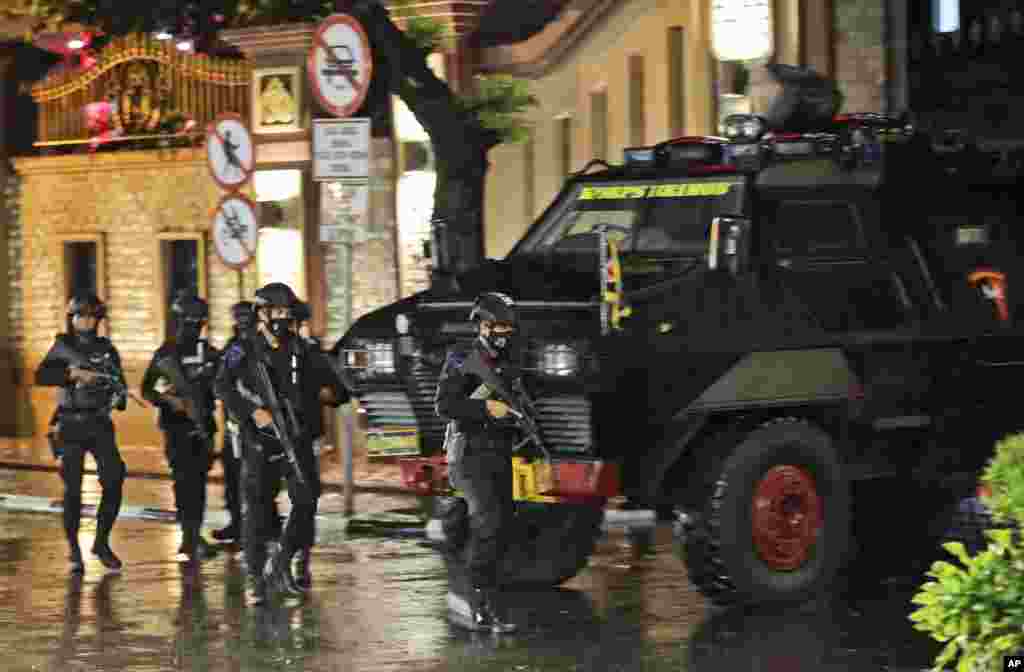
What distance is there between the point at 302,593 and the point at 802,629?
110 inches

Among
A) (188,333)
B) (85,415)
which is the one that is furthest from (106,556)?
(188,333)

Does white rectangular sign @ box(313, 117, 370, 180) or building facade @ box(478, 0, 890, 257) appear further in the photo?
building facade @ box(478, 0, 890, 257)

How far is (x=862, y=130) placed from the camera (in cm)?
1234

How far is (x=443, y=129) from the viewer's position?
17172 millimetres

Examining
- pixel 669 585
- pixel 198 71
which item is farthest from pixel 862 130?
pixel 198 71

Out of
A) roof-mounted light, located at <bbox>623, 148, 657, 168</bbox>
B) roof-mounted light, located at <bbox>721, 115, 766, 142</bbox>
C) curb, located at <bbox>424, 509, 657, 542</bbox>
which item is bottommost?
curb, located at <bbox>424, 509, 657, 542</bbox>

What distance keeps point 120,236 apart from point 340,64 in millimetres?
9613

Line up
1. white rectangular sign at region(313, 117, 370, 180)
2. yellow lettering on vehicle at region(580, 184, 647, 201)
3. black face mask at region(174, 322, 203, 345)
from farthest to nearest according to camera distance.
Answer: white rectangular sign at region(313, 117, 370, 180) < black face mask at region(174, 322, 203, 345) < yellow lettering on vehicle at region(580, 184, 647, 201)

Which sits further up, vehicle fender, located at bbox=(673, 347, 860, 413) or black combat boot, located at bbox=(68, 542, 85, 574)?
vehicle fender, located at bbox=(673, 347, 860, 413)

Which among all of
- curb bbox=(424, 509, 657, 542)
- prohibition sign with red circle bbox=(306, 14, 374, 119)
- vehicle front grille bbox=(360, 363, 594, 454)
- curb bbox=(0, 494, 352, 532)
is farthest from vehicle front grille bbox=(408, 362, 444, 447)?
prohibition sign with red circle bbox=(306, 14, 374, 119)

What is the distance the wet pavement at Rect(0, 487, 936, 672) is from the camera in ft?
32.8

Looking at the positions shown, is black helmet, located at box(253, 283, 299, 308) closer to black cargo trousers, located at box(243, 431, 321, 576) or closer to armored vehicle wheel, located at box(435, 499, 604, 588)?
black cargo trousers, located at box(243, 431, 321, 576)

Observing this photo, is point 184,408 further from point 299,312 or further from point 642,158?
point 642,158

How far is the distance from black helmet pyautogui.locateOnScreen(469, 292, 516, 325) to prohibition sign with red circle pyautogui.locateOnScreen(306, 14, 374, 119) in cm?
532
